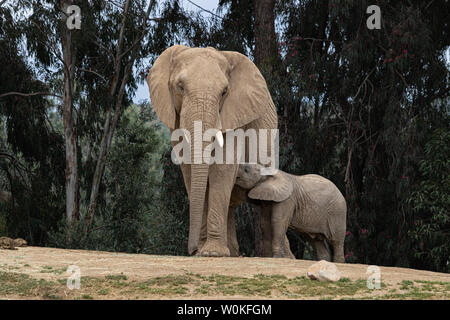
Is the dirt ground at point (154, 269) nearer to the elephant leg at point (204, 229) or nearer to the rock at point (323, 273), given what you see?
the rock at point (323, 273)

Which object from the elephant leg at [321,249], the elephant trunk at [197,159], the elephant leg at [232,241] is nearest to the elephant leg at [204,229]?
the elephant trunk at [197,159]

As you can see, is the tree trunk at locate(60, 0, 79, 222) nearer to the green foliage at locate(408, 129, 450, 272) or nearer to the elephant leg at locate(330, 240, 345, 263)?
the elephant leg at locate(330, 240, 345, 263)

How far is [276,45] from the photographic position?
1520 cm

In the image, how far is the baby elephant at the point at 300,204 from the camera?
973 cm

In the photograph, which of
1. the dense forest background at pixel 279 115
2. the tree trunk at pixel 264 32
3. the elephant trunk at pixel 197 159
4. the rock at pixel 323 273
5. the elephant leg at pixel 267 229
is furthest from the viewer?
the tree trunk at pixel 264 32

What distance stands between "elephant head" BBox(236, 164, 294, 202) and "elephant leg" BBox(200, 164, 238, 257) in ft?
2.17

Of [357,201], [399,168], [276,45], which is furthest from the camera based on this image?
[276,45]

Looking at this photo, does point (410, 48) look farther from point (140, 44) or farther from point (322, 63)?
point (140, 44)

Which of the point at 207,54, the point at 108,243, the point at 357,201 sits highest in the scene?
the point at 207,54

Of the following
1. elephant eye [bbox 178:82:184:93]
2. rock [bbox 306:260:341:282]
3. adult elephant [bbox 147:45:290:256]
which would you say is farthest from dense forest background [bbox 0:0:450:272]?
rock [bbox 306:260:341:282]

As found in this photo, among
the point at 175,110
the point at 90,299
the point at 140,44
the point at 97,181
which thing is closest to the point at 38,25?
the point at 140,44

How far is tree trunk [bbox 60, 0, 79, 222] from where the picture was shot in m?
15.2

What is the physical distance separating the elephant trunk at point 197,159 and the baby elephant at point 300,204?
3.76 ft

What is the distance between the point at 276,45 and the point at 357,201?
3677 mm
